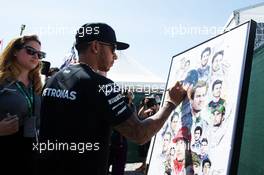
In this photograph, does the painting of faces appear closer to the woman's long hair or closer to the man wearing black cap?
the man wearing black cap

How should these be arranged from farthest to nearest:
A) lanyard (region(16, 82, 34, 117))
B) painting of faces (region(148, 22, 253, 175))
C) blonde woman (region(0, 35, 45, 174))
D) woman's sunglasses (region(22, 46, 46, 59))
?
woman's sunglasses (region(22, 46, 46, 59)) → lanyard (region(16, 82, 34, 117)) → blonde woman (region(0, 35, 45, 174)) → painting of faces (region(148, 22, 253, 175))

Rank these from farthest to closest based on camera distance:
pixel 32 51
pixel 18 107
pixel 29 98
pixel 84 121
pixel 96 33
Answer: pixel 32 51
pixel 29 98
pixel 18 107
pixel 96 33
pixel 84 121

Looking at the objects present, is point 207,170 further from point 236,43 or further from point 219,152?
point 236,43

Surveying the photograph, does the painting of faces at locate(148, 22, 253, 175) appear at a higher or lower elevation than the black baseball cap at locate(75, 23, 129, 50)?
lower

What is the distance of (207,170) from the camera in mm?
2105

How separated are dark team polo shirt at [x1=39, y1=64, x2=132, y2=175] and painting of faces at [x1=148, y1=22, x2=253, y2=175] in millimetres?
443

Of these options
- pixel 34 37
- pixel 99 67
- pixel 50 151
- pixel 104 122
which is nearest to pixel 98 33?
pixel 99 67

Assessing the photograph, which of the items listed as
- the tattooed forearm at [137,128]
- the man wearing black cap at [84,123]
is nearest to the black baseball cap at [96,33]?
the man wearing black cap at [84,123]

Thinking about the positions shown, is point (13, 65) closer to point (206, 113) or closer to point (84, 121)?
point (84, 121)

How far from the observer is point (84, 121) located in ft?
6.75

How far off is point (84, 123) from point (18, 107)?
0.99 metres

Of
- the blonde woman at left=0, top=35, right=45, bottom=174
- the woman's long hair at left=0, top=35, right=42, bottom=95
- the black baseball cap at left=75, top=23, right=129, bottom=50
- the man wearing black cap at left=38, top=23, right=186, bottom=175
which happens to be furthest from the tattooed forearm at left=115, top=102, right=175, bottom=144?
the woman's long hair at left=0, top=35, right=42, bottom=95

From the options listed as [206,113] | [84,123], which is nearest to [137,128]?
[84,123]

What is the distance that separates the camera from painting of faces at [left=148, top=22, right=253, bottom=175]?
2021mm
